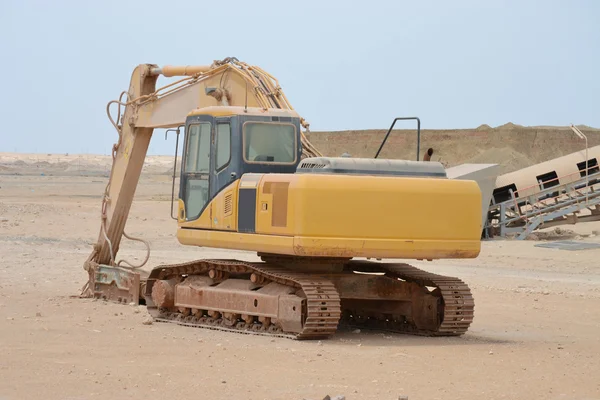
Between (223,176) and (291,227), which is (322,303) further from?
(223,176)

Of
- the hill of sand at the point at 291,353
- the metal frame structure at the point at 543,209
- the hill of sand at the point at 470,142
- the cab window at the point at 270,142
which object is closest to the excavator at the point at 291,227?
the cab window at the point at 270,142

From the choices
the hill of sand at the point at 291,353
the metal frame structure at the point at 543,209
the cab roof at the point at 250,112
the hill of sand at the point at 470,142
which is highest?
the hill of sand at the point at 470,142

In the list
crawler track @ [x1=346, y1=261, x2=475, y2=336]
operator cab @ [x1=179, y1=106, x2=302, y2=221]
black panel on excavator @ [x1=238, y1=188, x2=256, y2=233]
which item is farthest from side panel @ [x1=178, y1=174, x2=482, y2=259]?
crawler track @ [x1=346, y1=261, x2=475, y2=336]

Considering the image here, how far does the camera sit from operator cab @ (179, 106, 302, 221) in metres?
14.4

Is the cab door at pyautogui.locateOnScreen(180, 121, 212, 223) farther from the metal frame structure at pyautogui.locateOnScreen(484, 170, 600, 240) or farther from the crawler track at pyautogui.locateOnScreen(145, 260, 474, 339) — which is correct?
the metal frame structure at pyautogui.locateOnScreen(484, 170, 600, 240)

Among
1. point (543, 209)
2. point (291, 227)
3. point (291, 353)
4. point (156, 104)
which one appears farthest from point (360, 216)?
point (543, 209)

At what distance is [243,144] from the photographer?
14.4 m

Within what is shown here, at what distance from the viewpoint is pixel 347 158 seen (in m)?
13.7

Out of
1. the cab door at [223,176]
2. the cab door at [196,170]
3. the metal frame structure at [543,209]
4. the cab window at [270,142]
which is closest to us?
the cab door at [223,176]

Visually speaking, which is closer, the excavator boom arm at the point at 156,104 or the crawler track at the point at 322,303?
the crawler track at the point at 322,303

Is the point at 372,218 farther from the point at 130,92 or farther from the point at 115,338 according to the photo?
the point at 130,92

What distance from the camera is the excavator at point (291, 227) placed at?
1321 centimetres

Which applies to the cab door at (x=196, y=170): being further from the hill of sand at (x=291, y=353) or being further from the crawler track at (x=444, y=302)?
the crawler track at (x=444, y=302)

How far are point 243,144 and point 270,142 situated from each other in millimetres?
365
